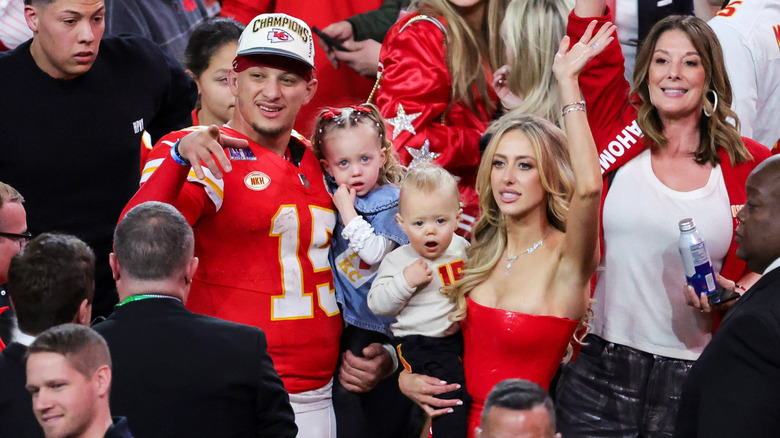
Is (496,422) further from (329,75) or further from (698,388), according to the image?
(329,75)

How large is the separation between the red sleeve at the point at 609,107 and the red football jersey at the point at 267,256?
121 cm

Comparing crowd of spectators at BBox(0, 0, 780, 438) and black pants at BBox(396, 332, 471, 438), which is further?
black pants at BBox(396, 332, 471, 438)

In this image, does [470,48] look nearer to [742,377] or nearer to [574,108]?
[574,108]

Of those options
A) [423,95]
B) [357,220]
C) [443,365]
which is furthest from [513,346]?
[423,95]

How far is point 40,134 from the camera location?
4246mm

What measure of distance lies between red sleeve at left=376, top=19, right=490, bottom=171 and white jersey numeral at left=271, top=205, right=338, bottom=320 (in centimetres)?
98

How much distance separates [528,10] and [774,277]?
80.1 inches

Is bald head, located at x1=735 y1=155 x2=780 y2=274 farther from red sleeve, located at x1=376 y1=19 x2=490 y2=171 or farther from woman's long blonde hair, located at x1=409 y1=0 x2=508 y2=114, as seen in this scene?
woman's long blonde hair, located at x1=409 y1=0 x2=508 y2=114

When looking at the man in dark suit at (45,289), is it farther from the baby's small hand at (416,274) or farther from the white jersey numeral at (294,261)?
the baby's small hand at (416,274)

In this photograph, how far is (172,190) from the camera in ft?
11.4

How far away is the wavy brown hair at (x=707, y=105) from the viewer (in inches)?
158

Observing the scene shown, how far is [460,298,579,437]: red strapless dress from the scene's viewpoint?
3594 millimetres

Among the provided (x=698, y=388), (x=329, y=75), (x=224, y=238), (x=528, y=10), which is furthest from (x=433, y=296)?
(x=329, y=75)

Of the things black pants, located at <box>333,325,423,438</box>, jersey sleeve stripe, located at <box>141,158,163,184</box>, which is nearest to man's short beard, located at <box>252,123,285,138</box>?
jersey sleeve stripe, located at <box>141,158,163,184</box>
